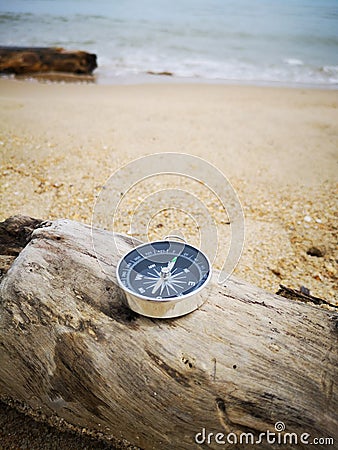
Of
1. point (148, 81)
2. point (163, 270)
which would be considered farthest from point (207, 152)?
point (148, 81)

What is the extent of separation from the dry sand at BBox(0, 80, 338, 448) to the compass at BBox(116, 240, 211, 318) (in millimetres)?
1405

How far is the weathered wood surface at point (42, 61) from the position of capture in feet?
29.3

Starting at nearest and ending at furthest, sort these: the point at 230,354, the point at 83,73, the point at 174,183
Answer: the point at 230,354
the point at 174,183
the point at 83,73

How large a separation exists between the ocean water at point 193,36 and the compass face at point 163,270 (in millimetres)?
7837

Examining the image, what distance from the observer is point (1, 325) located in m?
1.88

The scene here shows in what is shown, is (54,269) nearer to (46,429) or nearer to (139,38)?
(46,429)

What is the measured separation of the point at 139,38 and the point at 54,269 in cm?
1291

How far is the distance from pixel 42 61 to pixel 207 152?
5.97 meters

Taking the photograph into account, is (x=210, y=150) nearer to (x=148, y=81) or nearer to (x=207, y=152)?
(x=207, y=152)

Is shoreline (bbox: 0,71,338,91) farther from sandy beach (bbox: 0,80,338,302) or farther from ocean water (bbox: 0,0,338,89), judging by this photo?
sandy beach (bbox: 0,80,338,302)

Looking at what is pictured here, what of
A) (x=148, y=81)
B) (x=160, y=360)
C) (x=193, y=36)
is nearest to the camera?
(x=160, y=360)

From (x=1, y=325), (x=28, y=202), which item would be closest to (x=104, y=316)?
(x=1, y=325)

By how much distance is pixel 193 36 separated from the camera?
13469 mm

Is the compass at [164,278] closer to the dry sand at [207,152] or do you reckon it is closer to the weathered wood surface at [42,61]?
the dry sand at [207,152]
